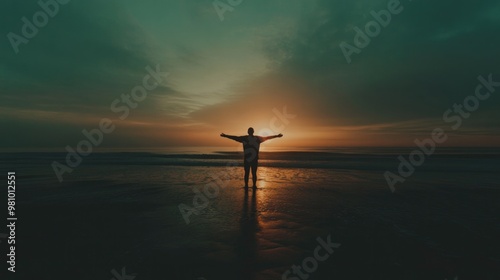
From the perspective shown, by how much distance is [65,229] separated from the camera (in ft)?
21.6

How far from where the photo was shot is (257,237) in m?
5.84
